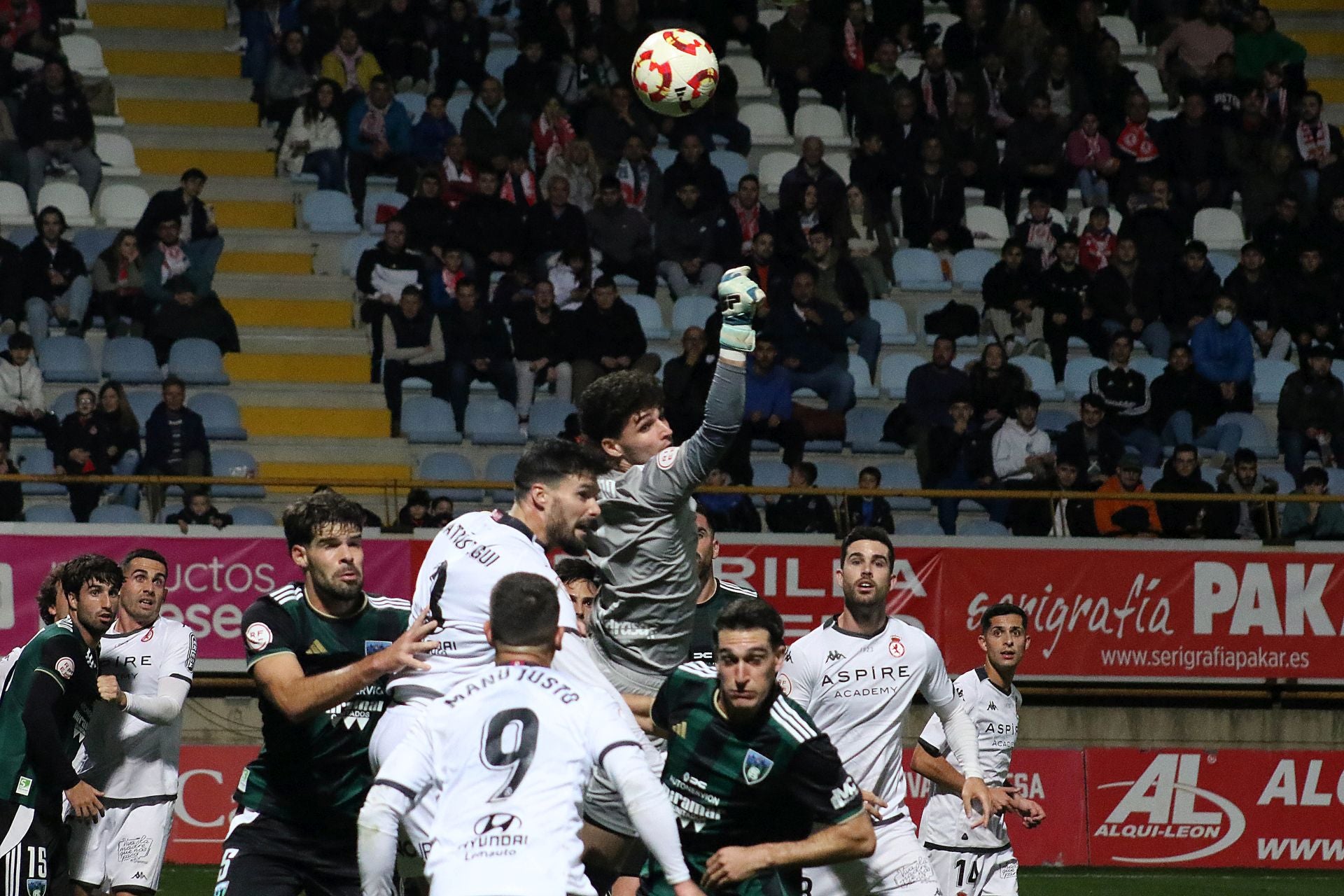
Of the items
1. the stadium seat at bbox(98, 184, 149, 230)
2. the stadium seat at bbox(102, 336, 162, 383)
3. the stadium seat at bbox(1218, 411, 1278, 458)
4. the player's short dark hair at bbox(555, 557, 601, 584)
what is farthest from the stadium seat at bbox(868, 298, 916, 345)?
the player's short dark hair at bbox(555, 557, 601, 584)

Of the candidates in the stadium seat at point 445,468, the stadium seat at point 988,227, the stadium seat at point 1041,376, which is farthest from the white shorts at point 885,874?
the stadium seat at point 988,227

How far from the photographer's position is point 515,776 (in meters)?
5.18

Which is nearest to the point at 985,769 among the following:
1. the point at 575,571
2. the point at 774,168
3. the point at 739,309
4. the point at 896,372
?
the point at 575,571

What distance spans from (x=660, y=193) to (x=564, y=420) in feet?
10.1

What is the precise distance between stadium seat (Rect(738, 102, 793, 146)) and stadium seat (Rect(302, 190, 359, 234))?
4554 millimetres

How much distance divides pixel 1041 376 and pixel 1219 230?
361 centimetres

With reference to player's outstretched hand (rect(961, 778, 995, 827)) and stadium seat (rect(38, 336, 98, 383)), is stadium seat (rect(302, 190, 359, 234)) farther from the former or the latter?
player's outstretched hand (rect(961, 778, 995, 827))

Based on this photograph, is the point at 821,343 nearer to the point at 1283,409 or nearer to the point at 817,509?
the point at 817,509

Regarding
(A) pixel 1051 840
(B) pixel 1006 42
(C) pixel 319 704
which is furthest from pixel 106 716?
(B) pixel 1006 42

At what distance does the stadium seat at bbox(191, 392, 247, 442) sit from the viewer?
1677 cm

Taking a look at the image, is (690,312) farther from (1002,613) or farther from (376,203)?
(1002,613)

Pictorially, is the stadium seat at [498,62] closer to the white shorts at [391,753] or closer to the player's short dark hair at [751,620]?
the white shorts at [391,753]

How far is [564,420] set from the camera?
1664cm

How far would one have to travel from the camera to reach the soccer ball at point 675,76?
9.77 meters
